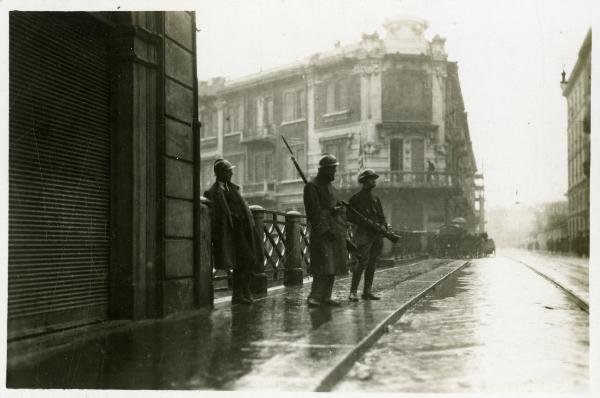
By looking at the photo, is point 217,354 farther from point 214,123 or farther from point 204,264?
point 214,123

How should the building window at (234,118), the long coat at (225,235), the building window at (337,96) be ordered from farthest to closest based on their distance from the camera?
the building window at (234,118), the building window at (337,96), the long coat at (225,235)

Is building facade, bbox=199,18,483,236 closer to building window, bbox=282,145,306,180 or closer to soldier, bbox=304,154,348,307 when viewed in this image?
building window, bbox=282,145,306,180

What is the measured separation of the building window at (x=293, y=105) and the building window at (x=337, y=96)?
75.7 inches

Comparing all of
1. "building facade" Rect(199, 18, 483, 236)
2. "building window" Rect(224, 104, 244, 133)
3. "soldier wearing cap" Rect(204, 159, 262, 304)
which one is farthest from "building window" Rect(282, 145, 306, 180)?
"soldier wearing cap" Rect(204, 159, 262, 304)

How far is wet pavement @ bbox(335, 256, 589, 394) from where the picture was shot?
452 cm

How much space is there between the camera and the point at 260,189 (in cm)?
3831

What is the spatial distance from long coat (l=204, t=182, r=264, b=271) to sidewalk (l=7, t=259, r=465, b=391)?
40.8 inches


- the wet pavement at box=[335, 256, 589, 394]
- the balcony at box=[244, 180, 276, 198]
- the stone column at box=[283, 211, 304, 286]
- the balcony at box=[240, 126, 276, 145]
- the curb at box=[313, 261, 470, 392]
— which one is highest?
the balcony at box=[240, 126, 276, 145]

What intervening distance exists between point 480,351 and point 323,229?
291cm

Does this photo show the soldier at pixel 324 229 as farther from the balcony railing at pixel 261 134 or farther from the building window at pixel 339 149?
the balcony railing at pixel 261 134

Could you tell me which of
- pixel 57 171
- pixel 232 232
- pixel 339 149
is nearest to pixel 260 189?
pixel 339 149

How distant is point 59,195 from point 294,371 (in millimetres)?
3180

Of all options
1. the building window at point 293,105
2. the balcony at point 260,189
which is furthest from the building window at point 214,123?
the building window at point 293,105

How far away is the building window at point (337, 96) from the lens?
35.1 metres
